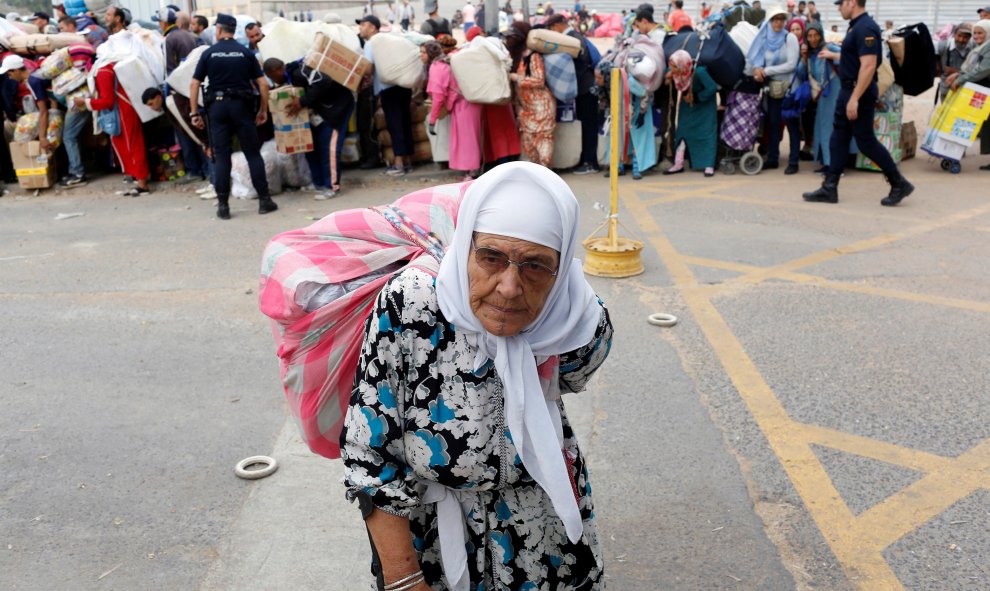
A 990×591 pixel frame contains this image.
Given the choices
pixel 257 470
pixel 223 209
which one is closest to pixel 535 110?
pixel 223 209

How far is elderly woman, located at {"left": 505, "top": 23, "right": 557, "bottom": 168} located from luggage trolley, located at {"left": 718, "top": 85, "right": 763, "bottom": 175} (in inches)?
83.4

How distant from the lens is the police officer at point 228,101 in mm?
8531

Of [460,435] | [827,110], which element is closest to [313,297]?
[460,435]

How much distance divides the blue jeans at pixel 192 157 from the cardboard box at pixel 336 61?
7.56ft

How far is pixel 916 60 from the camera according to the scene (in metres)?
9.43

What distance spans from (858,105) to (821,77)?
66.1 inches

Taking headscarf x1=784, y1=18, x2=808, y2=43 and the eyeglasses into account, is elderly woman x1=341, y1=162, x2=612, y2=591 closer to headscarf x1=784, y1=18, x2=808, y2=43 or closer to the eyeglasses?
the eyeglasses

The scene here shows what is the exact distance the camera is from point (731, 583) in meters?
2.99

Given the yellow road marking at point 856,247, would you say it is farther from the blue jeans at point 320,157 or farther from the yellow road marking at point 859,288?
the blue jeans at point 320,157

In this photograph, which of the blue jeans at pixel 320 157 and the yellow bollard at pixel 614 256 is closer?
the yellow bollard at pixel 614 256

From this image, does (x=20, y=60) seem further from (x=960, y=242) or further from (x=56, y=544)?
(x=960, y=242)

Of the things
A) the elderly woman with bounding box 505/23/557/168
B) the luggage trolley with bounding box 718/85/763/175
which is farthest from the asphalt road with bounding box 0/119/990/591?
the elderly woman with bounding box 505/23/557/168

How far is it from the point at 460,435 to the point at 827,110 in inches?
372

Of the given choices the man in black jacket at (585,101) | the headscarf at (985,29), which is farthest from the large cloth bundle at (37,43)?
the headscarf at (985,29)
